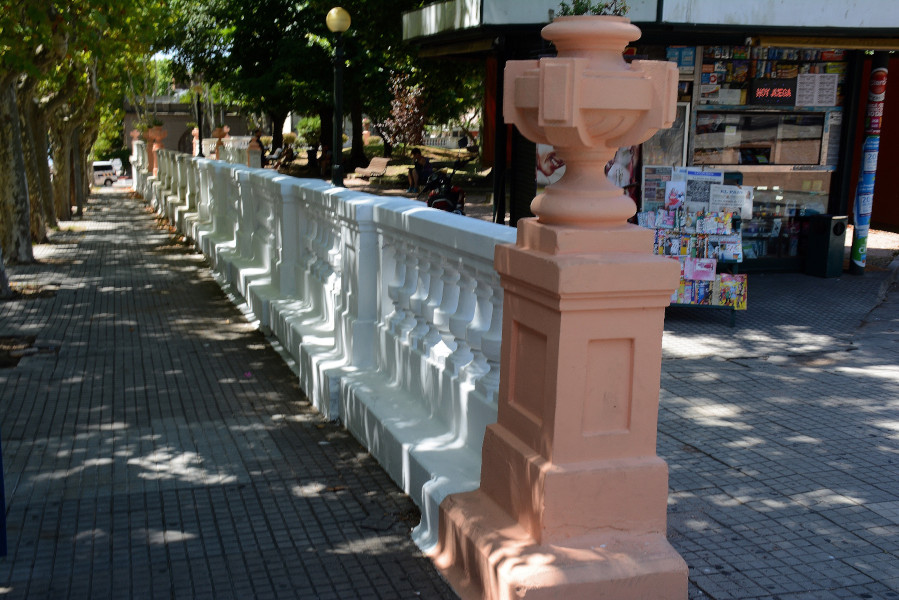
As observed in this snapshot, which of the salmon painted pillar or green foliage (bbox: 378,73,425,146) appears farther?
green foliage (bbox: 378,73,425,146)

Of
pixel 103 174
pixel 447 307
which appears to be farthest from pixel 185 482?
pixel 103 174

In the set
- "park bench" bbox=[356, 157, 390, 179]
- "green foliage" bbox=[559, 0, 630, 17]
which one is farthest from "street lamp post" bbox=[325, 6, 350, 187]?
"park bench" bbox=[356, 157, 390, 179]

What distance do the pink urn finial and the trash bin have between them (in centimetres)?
969

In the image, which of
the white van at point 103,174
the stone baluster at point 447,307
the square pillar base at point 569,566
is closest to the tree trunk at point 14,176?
the stone baluster at point 447,307

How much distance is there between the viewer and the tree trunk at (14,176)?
47.3 feet

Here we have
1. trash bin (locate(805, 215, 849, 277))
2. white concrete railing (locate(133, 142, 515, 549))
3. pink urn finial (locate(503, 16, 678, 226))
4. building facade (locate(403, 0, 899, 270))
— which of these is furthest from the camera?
trash bin (locate(805, 215, 849, 277))

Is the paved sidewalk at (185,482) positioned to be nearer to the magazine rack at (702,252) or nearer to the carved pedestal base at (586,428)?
the carved pedestal base at (586,428)

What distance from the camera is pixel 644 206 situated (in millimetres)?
10797

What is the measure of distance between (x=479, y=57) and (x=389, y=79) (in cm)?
1498

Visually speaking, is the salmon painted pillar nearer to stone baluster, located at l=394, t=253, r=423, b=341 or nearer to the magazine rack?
stone baluster, located at l=394, t=253, r=423, b=341

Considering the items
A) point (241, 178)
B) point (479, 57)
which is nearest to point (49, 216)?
point (479, 57)

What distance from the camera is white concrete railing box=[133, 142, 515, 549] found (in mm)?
4535

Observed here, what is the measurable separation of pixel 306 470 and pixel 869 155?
989 centimetres

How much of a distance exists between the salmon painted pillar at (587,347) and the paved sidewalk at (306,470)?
64cm
